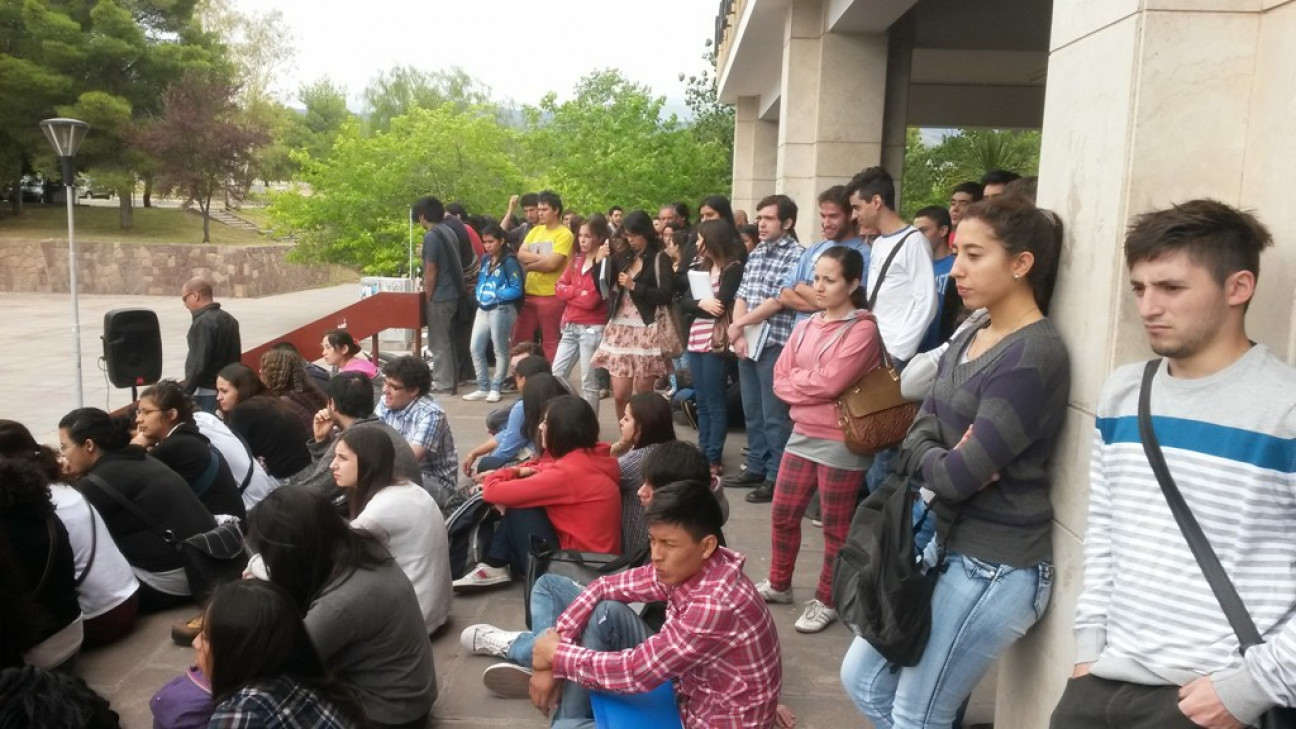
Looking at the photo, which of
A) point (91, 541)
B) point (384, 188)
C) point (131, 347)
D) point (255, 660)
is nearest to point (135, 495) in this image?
point (91, 541)

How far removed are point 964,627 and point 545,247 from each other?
734 centimetres

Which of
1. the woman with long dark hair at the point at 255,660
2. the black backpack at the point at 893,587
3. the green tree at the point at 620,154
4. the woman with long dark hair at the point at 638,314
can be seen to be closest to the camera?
the woman with long dark hair at the point at 255,660

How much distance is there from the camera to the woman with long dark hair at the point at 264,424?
245 inches

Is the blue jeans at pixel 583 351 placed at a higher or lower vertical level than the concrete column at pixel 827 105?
lower

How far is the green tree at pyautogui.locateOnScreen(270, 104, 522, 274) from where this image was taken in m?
15.8

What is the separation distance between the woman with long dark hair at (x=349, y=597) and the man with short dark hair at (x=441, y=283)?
663 centimetres

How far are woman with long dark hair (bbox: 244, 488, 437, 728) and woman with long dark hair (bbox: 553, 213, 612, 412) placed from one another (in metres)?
4.64

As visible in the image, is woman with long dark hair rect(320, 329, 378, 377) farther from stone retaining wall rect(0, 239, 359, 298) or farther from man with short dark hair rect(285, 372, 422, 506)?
stone retaining wall rect(0, 239, 359, 298)

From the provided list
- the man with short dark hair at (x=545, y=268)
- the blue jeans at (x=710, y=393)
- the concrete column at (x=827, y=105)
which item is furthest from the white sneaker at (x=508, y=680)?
the concrete column at (x=827, y=105)

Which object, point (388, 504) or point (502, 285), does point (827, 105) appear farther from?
point (388, 504)

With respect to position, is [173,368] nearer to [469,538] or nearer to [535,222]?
[535,222]

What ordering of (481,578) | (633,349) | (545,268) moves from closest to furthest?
(481,578)
(633,349)
(545,268)

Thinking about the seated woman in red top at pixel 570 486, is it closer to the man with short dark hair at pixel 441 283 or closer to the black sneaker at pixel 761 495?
the black sneaker at pixel 761 495

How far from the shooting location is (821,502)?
177 inches
